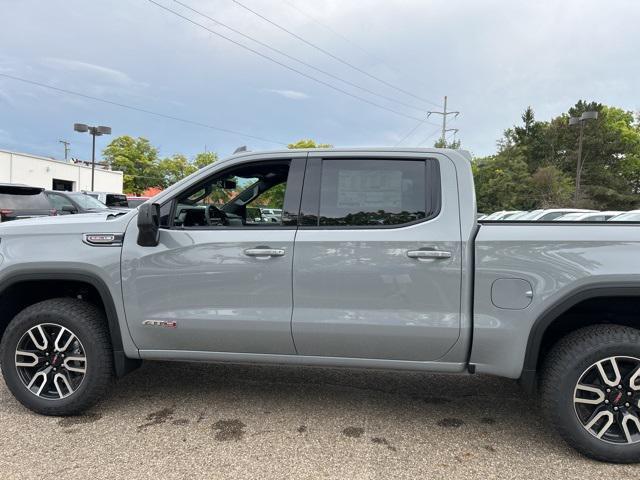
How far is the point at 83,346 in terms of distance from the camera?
131 inches

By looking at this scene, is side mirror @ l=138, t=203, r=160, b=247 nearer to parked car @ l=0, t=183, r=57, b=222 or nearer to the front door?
the front door

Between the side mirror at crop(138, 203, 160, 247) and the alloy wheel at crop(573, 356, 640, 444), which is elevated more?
the side mirror at crop(138, 203, 160, 247)

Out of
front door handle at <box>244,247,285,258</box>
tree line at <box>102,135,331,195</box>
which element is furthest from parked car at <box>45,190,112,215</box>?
tree line at <box>102,135,331,195</box>

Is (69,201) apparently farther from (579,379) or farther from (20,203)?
(579,379)

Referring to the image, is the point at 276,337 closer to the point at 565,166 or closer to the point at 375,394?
the point at 375,394

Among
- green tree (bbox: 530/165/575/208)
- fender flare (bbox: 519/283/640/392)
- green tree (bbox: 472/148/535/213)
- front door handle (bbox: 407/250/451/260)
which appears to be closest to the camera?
fender flare (bbox: 519/283/640/392)

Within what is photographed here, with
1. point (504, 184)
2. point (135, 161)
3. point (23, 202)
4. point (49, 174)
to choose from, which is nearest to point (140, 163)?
point (135, 161)

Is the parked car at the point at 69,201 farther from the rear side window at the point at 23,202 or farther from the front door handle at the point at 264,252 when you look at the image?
the front door handle at the point at 264,252

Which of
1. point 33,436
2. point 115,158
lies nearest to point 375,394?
point 33,436

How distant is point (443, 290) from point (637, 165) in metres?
52.8

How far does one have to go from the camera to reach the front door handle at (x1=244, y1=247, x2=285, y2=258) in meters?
3.11

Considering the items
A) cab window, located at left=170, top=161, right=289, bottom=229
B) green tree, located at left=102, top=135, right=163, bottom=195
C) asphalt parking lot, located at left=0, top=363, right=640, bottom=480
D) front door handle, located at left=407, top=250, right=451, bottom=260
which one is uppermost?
green tree, located at left=102, top=135, right=163, bottom=195

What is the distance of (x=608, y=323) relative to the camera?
3.07 metres

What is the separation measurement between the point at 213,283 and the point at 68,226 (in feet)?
3.67
